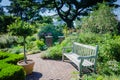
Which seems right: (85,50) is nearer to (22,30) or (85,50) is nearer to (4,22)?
(22,30)

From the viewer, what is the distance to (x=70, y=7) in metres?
28.4

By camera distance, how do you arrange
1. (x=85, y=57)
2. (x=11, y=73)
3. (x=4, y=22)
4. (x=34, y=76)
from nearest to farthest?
(x=11, y=73) → (x=85, y=57) → (x=34, y=76) → (x=4, y=22)

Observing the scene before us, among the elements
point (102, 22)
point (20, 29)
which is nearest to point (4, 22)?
point (102, 22)

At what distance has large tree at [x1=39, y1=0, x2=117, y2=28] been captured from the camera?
2733 cm

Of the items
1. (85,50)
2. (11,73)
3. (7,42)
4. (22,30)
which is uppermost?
(22,30)

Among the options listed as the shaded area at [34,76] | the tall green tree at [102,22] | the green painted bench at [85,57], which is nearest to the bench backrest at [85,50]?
the green painted bench at [85,57]

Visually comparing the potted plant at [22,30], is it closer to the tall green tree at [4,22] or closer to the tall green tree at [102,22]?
the tall green tree at [102,22]

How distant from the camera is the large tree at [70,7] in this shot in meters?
27.3

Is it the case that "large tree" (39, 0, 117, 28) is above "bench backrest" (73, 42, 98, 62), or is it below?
above

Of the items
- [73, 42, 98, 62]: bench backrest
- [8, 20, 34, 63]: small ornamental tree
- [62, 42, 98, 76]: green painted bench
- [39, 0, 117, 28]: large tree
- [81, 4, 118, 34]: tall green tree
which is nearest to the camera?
[62, 42, 98, 76]: green painted bench

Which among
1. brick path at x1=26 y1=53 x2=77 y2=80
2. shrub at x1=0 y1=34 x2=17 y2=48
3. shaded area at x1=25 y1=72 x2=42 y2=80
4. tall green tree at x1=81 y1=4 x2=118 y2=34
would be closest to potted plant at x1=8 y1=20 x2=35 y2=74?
shaded area at x1=25 y1=72 x2=42 y2=80

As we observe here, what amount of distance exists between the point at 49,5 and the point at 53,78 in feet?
71.7

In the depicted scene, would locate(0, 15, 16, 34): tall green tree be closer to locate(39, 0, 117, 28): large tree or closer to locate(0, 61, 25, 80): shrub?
locate(39, 0, 117, 28): large tree

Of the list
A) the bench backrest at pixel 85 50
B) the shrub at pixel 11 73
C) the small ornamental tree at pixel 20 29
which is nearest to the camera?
the shrub at pixel 11 73
